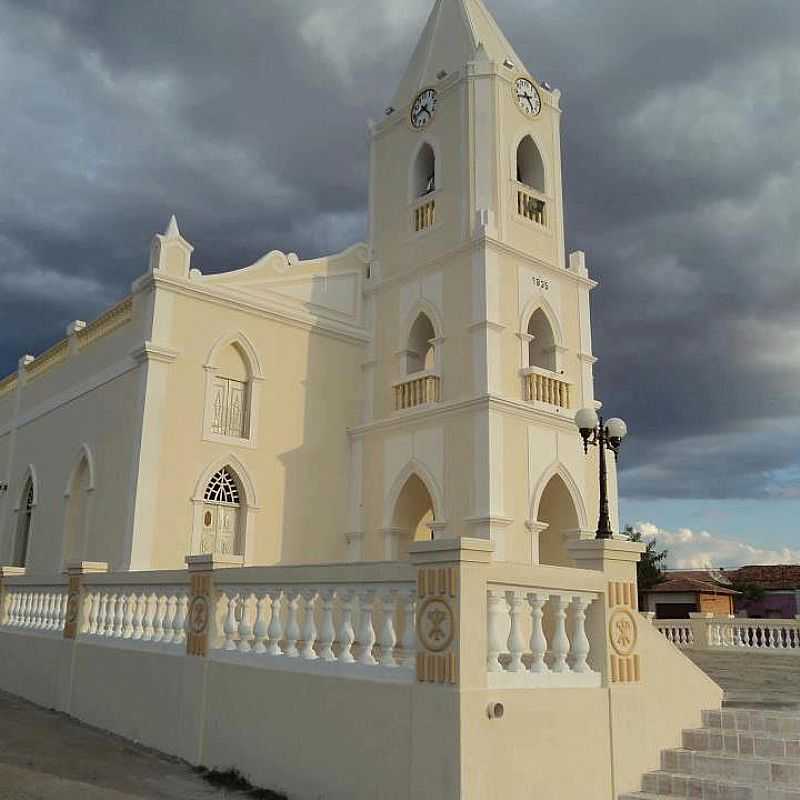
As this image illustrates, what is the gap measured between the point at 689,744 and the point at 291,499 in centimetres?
1023

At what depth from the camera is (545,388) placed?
16969mm

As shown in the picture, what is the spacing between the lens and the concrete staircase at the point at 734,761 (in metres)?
6.88

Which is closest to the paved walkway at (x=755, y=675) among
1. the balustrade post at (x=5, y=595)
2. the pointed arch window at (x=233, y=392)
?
the pointed arch window at (x=233, y=392)

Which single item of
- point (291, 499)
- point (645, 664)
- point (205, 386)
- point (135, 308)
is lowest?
point (645, 664)

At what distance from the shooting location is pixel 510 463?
1577 centimetres

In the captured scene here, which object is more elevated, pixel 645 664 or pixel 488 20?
pixel 488 20

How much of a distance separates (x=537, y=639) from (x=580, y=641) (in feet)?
2.05

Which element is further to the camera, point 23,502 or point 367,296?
point 23,502

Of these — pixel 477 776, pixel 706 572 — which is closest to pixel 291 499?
pixel 477 776

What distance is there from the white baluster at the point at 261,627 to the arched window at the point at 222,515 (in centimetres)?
764

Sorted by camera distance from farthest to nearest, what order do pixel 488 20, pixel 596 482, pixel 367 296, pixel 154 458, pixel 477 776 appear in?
pixel 488 20 < pixel 367 296 < pixel 596 482 < pixel 154 458 < pixel 477 776

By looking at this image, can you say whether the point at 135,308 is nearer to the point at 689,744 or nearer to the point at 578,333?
the point at 578,333

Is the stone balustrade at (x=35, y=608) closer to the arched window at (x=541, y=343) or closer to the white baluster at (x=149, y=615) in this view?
the white baluster at (x=149, y=615)

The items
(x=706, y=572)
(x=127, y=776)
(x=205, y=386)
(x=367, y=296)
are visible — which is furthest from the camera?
(x=706, y=572)
